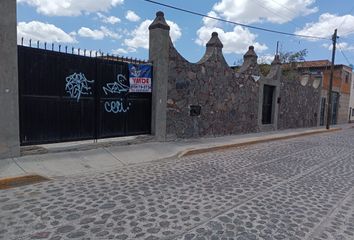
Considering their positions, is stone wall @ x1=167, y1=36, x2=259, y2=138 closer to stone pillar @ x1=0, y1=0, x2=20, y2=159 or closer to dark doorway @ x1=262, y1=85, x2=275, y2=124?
dark doorway @ x1=262, y1=85, x2=275, y2=124

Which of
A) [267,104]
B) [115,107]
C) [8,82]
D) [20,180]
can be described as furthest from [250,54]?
[20,180]

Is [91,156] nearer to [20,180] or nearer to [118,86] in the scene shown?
[20,180]

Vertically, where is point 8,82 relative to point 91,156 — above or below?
above

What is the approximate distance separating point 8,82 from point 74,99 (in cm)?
180

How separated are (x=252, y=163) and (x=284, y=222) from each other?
420 cm

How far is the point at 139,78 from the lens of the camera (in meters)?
9.64

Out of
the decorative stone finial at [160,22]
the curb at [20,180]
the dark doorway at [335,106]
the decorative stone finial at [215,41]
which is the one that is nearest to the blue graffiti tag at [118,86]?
the decorative stone finial at [160,22]

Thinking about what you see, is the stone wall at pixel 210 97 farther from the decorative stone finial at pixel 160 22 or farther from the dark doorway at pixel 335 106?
the dark doorway at pixel 335 106

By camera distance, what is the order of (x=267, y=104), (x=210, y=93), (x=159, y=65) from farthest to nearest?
(x=267, y=104)
(x=210, y=93)
(x=159, y=65)

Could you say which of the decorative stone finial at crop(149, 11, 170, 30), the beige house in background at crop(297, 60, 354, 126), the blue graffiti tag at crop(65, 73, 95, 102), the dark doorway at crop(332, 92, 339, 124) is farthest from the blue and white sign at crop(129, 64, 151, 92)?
the dark doorway at crop(332, 92, 339, 124)

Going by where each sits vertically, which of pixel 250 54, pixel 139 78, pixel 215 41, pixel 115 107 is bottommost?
pixel 115 107

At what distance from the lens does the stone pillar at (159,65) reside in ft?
32.7

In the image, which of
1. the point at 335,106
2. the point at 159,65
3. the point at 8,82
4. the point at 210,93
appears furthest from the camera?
the point at 335,106

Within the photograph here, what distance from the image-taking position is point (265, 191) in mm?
5691
